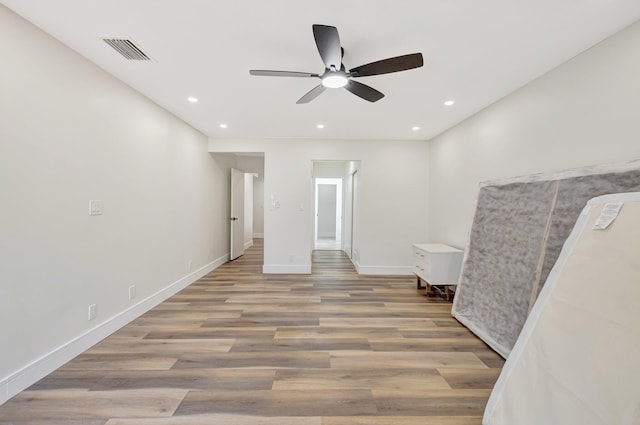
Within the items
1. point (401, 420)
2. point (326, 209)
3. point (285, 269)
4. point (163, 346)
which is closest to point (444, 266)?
point (401, 420)

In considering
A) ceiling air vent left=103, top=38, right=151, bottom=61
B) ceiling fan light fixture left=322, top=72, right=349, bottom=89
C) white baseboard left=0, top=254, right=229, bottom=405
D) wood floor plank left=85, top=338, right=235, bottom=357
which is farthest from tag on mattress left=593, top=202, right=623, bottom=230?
white baseboard left=0, top=254, right=229, bottom=405

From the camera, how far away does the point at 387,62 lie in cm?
184

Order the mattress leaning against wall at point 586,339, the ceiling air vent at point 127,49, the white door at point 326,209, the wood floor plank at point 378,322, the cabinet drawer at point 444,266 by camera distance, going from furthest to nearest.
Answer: the white door at point 326,209, the cabinet drawer at point 444,266, the wood floor plank at point 378,322, the ceiling air vent at point 127,49, the mattress leaning against wall at point 586,339

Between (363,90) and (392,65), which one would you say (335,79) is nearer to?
(363,90)

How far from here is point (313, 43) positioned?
2.00 metres

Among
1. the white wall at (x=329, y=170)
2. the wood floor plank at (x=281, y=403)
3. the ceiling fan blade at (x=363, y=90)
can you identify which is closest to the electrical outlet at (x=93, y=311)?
the wood floor plank at (x=281, y=403)

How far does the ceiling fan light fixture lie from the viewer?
6.65 feet

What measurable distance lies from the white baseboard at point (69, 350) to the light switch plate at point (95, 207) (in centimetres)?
104

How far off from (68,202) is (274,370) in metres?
2.14

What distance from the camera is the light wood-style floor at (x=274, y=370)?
159 centimetres

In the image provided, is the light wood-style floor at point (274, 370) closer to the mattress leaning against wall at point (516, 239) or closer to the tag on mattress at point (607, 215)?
the mattress leaning against wall at point (516, 239)

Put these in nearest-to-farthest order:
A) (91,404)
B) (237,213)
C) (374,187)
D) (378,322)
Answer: (91,404), (378,322), (374,187), (237,213)

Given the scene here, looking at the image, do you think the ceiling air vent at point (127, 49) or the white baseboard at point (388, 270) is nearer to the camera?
the ceiling air vent at point (127, 49)

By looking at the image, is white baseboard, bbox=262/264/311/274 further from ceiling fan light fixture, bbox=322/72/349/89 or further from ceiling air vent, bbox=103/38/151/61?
ceiling air vent, bbox=103/38/151/61
